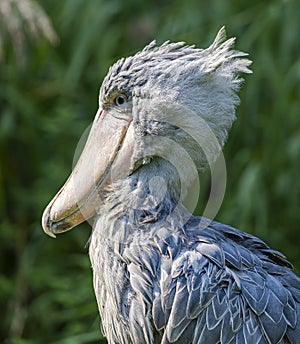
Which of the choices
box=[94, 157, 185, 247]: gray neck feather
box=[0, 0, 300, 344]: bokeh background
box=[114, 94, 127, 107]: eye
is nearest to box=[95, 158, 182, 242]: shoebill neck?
box=[94, 157, 185, 247]: gray neck feather

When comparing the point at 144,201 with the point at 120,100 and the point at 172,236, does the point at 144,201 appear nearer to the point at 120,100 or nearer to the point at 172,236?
the point at 172,236

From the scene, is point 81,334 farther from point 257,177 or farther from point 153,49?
point 153,49

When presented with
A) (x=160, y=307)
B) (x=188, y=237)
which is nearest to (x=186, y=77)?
(x=188, y=237)

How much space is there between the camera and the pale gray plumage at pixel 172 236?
2207 millimetres

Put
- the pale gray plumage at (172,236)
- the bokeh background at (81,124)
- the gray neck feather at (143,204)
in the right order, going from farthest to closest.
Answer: the bokeh background at (81,124) < the gray neck feather at (143,204) < the pale gray plumage at (172,236)

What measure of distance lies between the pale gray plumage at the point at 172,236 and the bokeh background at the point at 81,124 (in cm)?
125

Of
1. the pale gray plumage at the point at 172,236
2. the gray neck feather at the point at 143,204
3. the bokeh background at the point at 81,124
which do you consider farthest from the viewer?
the bokeh background at the point at 81,124

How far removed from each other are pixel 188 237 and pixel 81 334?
48.5 inches

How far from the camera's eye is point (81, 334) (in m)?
3.41

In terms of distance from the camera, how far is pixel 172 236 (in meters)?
2.28

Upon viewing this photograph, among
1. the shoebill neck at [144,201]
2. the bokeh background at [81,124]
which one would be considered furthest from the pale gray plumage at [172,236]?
the bokeh background at [81,124]

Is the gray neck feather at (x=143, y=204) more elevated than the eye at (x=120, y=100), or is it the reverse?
the eye at (x=120, y=100)

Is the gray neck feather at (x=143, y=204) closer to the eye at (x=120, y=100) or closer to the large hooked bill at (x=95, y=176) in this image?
the large hooked bill at (x=95, y=176)

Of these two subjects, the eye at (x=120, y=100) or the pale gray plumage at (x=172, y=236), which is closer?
the pale gray plumage at (x=172, y=236)
